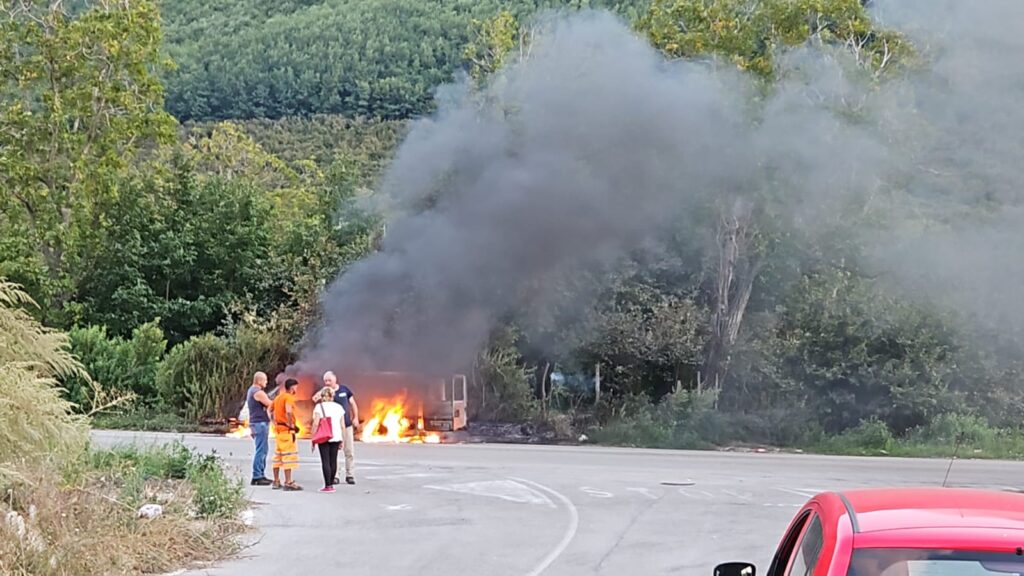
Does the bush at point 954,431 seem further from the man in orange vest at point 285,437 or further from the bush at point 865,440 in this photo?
the man in orange vest at point 285,437

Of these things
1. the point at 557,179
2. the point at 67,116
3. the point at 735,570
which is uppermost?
the point at 67,116

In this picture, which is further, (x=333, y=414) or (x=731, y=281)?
(x=731, y=281)

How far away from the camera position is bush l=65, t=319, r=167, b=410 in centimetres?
2925

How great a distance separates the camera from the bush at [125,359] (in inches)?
1152

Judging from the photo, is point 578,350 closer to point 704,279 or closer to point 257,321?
point 704,279

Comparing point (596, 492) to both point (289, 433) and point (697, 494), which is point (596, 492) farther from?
point (289, 433)

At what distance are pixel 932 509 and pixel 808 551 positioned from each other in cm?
48

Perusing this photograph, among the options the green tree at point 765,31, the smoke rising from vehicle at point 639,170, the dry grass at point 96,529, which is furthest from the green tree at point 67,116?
the dry grass at point 96,529

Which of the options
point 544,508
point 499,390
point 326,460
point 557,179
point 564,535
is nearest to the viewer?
point 564,535

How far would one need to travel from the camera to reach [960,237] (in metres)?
27.0

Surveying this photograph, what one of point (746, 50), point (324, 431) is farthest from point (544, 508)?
point (746, 50)

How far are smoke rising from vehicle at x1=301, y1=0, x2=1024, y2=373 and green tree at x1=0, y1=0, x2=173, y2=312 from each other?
1341 centimetres

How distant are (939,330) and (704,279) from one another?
5375mm

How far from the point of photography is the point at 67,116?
122 ft
